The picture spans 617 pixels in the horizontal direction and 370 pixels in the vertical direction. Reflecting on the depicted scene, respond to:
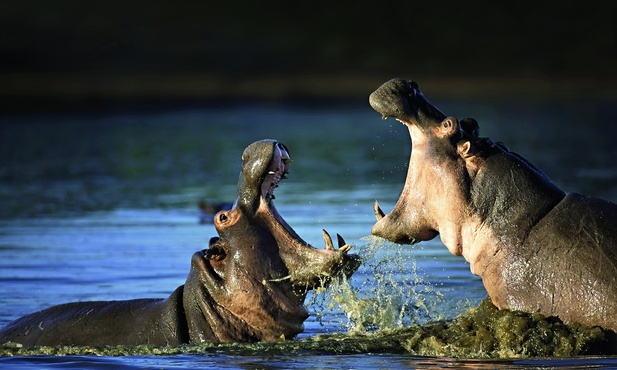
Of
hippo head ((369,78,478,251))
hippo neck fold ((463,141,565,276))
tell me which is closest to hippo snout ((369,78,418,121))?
hippo head ((369,78,478,251))

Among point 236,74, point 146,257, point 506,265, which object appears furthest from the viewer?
point 236,74

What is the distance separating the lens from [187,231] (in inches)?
629

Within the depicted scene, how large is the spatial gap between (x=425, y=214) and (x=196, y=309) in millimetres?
1544

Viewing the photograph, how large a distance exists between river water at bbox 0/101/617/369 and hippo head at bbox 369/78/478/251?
1.21ft

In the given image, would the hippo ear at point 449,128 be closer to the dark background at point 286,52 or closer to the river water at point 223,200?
the river water at point 223,200

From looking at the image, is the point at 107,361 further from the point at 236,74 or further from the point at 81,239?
the point at 236,74

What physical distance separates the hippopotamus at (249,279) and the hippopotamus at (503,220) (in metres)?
0.57

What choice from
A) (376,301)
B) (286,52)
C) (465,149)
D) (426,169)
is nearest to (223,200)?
(376,301)

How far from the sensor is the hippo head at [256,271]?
29.7 ft

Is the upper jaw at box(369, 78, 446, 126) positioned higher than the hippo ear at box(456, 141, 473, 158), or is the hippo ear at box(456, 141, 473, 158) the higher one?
the upper jaw at box(369, 78, 446, 126)

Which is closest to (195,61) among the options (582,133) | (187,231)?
(582,133)

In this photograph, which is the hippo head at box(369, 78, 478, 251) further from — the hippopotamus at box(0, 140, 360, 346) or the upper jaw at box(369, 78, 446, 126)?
the hippopotamus at box(0, 140, 360, 346)

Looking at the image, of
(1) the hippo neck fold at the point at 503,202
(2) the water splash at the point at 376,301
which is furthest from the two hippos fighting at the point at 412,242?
(2) the water splash at the point at 376,301

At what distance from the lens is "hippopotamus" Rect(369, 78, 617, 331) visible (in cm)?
807
